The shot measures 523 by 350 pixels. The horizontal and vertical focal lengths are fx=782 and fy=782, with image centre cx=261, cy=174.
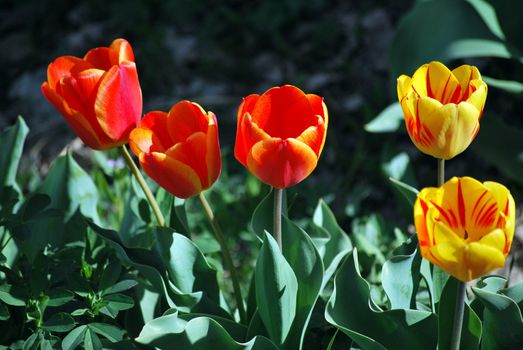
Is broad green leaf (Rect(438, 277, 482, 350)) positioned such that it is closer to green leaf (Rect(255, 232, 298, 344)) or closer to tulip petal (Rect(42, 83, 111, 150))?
green leaf (Rect(255, 232, 298, 344))

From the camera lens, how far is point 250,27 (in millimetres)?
3289

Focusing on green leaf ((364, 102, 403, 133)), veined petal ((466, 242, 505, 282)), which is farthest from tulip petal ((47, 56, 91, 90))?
green leaf ((364, 102, 403, 133))

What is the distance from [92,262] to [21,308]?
164 mm

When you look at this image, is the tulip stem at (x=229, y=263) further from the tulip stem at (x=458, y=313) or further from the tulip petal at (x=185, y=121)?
the tulip stem at (x=458, y=313)

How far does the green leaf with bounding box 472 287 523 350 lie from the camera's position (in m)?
1.11

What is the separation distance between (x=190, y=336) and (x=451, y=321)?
15.9 inches

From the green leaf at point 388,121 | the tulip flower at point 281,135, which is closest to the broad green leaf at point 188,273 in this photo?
the tulip flower at point 281,135

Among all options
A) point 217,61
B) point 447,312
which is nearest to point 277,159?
point 447,312

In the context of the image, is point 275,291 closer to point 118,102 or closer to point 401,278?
point 401,278

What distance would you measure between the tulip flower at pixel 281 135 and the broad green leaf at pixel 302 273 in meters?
0.16

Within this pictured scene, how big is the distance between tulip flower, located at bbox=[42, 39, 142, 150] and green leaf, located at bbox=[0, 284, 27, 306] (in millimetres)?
293

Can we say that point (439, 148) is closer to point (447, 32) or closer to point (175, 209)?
point (175, 209)

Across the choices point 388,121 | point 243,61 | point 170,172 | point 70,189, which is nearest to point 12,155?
point 70,189

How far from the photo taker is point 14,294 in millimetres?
1308
